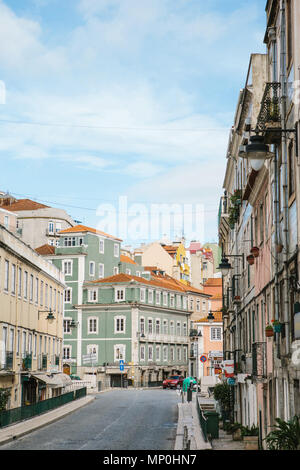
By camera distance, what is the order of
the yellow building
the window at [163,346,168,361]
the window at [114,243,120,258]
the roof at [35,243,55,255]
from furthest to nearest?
the yellow building < the window at [114,243,120,258] < the window at [163,346,168,361] < the roof at [35,243,55,255]

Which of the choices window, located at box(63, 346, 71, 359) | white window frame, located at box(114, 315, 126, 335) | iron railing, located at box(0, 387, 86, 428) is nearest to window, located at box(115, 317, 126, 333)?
white window frame, located at box(114, 315, 126, 335)

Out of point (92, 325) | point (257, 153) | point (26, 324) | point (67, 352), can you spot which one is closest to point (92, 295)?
point (92, 325)

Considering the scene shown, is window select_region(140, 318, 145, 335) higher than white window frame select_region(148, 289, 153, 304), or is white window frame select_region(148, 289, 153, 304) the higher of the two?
white window frame select_region(148, 289, 153, 304)

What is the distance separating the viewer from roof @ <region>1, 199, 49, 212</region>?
10181 cm

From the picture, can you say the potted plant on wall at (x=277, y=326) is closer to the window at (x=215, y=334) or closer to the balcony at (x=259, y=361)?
the balcony at (x=259, y=361)

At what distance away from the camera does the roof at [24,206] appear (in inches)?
4008

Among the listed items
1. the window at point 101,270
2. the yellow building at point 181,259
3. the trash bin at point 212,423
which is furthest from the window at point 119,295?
the trash bin at point 212,423

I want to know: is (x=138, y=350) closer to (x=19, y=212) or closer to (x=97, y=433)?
(x=19, y=212)

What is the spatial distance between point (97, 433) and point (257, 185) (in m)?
13.7

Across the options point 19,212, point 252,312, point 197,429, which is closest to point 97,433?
point 197,429

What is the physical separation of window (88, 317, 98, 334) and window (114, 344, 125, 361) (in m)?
3.64

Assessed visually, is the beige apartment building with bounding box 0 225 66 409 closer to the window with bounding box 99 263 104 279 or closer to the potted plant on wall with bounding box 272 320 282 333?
the potted plant on wall with bounding box 272 320 282 333

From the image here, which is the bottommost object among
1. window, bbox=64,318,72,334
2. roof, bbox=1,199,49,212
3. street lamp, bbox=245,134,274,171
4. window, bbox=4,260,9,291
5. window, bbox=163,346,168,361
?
window, bbox=163,346,168,361

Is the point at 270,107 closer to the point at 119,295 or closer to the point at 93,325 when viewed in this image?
the point at 119,295
